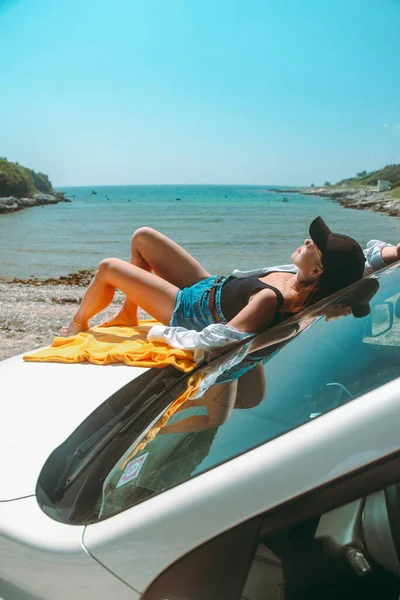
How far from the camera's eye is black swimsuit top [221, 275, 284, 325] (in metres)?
3.74

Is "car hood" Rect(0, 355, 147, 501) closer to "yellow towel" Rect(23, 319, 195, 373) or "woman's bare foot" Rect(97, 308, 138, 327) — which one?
"yellow towel" Rect(23, 319, 195, 373)

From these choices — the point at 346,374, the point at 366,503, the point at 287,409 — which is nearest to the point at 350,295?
the point at 346,374

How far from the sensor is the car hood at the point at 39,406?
1.61 m

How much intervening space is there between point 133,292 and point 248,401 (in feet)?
8.68

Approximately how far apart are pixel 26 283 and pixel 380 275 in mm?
11574

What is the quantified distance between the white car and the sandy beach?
4851 mm

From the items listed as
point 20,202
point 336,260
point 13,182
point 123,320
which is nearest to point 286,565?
point 336,260

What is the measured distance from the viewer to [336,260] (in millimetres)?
3191

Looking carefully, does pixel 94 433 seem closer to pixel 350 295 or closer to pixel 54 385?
pixel 54 385

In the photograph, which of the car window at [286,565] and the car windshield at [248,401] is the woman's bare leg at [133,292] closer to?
the car windshield at [248,401]

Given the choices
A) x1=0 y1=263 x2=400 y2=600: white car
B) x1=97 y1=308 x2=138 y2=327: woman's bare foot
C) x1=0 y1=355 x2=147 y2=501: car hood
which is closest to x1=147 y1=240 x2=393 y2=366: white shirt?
x1=0 y1=355 x2=147 y2=501: car hood

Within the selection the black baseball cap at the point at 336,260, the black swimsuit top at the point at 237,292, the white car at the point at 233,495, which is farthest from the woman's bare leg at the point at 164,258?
the white car at the point at 233,495

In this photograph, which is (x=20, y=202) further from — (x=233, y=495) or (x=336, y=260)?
(x=233, y=495)

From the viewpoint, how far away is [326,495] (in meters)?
1.10
